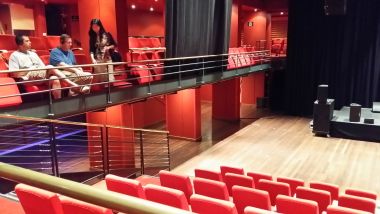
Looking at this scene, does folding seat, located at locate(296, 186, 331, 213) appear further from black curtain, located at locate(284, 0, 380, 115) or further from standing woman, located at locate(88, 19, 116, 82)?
black curtain, located at locate(284, 0, 380, 115)

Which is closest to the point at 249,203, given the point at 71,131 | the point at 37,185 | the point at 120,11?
the point at 37,185

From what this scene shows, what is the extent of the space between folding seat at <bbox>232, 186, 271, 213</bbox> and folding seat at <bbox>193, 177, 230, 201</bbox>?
16 cm

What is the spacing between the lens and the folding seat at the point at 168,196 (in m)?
2.92

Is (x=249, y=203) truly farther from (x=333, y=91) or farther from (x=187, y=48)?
(x=333, y=91)

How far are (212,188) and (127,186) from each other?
125 centimetres

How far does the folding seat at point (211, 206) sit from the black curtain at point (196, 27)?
5420 mm

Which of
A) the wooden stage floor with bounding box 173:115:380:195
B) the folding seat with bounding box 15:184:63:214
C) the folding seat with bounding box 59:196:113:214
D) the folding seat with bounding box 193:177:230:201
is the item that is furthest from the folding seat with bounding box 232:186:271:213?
the wooden stage floor with bounding box 173:115:380:195

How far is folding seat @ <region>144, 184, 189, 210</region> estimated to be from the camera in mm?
2922

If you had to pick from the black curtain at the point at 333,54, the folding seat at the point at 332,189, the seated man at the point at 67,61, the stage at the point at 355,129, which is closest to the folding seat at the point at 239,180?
the folding seat at the point at 332,189

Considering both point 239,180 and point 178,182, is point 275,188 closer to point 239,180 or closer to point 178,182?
point 239,180

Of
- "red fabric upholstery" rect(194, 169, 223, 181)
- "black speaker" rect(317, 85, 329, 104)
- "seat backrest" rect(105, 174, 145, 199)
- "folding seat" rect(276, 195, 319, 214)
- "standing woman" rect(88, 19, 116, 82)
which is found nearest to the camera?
"seat backrest" rect(105, 174, 145, 199)

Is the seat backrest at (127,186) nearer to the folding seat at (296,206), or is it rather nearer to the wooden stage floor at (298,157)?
the folding seat at (296,206)

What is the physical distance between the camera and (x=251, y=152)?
913cm

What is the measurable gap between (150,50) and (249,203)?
6.15 metres
